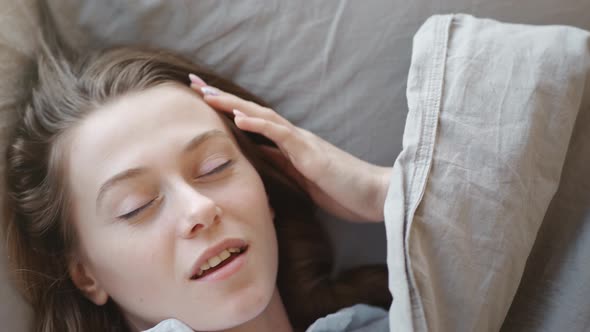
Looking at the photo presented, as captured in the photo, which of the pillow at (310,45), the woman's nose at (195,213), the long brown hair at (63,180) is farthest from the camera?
the pillow at (310,45)

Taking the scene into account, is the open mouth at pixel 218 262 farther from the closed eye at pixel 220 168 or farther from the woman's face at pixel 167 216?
the closed eye at pixel 220 168

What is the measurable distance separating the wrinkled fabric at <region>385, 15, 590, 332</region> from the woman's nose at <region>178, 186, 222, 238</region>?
9.4 inches

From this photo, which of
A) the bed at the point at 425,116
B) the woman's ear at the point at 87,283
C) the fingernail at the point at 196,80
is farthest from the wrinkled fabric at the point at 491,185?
the woman's ear at the point at 87,283

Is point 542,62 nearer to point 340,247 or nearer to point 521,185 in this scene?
point 521,185

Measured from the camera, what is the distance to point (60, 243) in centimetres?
100

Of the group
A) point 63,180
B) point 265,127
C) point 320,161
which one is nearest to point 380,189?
point 320,161

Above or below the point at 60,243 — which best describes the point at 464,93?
above

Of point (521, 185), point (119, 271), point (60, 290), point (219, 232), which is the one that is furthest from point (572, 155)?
point (60, 290)

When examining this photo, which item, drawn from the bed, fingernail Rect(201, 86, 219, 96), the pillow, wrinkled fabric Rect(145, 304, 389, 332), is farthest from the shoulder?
fingernail Rect(201, 86, 219, 96)

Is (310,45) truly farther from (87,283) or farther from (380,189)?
(87,283)

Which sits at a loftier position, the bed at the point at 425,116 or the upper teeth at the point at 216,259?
the bed at the point at 425,116

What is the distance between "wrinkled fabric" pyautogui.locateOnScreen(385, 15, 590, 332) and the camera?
887 mm

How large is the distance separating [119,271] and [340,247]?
43cm

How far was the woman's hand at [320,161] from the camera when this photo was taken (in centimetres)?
102
